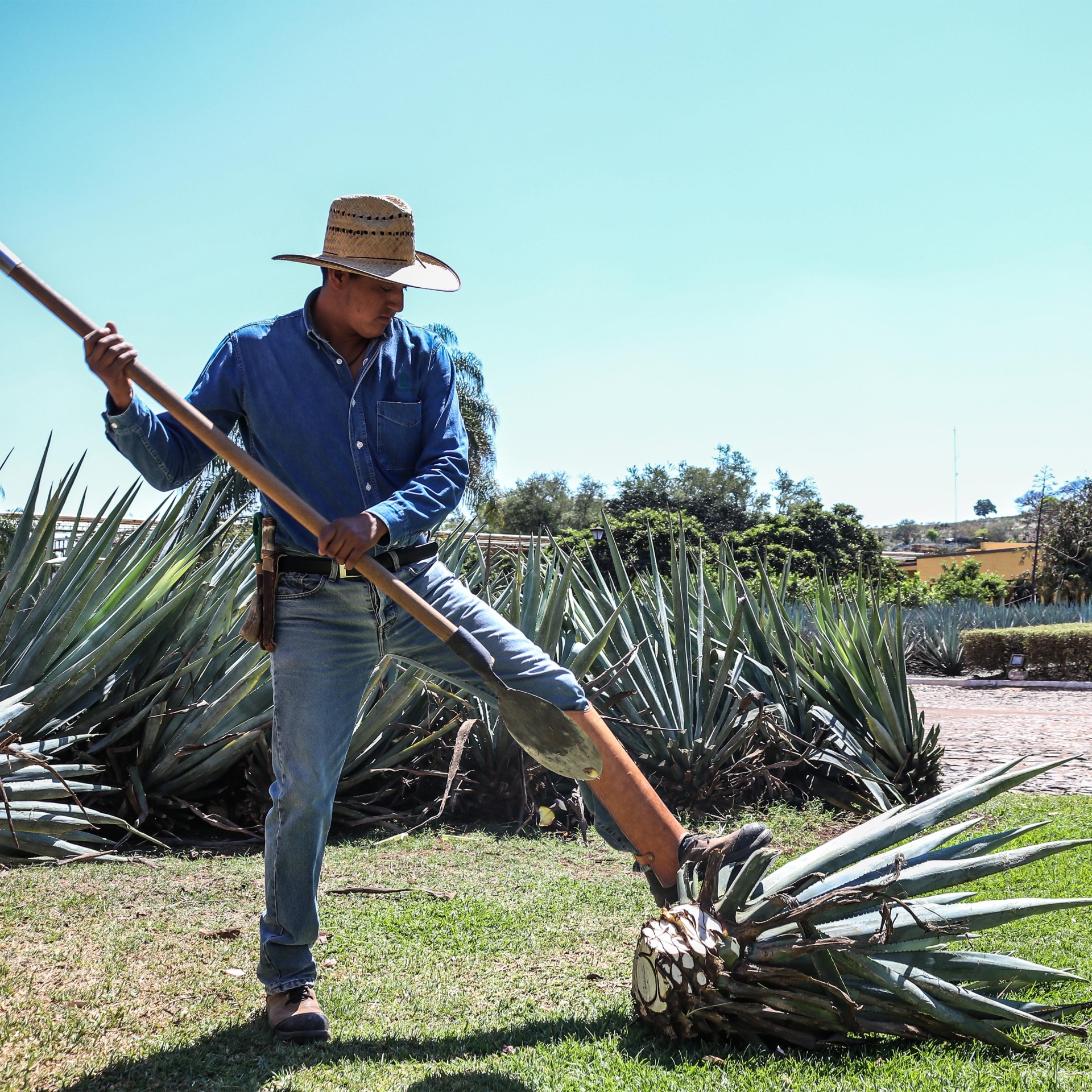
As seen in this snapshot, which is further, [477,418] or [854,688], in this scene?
[477,418]

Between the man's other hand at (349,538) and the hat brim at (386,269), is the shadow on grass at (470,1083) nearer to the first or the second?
the man's other hand at (349,538)

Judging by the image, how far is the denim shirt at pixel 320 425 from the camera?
2.84m

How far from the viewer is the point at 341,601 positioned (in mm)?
2740

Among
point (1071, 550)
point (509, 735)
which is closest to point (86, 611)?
point (509, 735)

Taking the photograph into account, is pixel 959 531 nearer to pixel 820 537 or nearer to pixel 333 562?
pixel 820 537

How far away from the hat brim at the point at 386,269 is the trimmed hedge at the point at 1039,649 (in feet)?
55.9

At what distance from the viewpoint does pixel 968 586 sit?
31.8m

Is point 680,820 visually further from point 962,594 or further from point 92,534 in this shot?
point 962,594

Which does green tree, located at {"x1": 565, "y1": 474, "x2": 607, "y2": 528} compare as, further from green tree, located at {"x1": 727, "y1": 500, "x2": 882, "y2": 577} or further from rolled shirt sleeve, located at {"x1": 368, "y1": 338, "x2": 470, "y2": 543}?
rolled shirt sleeve, located at {"x1": 368, "y1": 338, "x2": 470, "y2": 543}

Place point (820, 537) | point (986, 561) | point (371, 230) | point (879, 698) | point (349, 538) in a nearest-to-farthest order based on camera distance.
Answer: point (349, 538) → point (371, 230) → point (879, 698) → point (820, 537) → point (986, 561)

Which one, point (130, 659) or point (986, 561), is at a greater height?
point (986, 561)

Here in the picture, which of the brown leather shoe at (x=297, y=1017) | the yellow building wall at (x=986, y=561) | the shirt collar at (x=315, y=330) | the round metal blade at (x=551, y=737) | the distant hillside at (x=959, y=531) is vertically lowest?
the brown leather shoe at (x=297, y=1017)

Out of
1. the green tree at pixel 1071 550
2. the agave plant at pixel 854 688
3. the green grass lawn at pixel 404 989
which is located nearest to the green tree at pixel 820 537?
the green tree at pixel 1071 550

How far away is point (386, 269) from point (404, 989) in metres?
1.99
